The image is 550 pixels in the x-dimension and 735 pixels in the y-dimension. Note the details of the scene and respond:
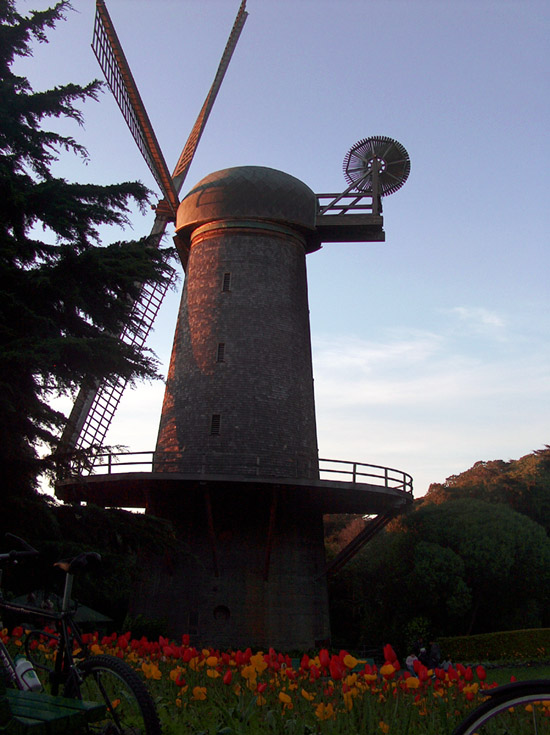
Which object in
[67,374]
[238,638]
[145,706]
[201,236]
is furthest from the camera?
[201,236]

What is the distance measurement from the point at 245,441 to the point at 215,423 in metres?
0.99

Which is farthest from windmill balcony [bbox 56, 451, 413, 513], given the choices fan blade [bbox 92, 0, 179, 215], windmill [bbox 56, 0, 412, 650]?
fan blade [bbox 92, 0, 179, 215]

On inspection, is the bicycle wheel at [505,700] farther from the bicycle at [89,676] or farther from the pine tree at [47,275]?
the pine tree at [47,275]

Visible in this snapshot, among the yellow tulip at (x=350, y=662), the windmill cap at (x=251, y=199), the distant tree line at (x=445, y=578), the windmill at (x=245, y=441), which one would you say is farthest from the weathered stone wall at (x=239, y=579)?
the yellow tulip at (x=350, y=662)

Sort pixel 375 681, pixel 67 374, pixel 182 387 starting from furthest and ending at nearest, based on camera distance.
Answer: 1. pixel 182 387
2. pixel 67 374
3. pixel 375 681

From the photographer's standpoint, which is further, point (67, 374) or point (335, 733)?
point (67, 374)

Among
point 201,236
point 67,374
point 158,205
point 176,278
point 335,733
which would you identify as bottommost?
point 335,733

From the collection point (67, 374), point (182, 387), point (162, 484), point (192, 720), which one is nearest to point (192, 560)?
point (162, 484)

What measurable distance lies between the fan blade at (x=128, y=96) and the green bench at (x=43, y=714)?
22.0 metres

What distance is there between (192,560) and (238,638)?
219 cm

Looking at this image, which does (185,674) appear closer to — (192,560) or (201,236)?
(192,560)

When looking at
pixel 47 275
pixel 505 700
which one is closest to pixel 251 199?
pixel 47 275

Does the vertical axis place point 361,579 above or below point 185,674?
above

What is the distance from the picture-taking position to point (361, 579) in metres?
25.9
